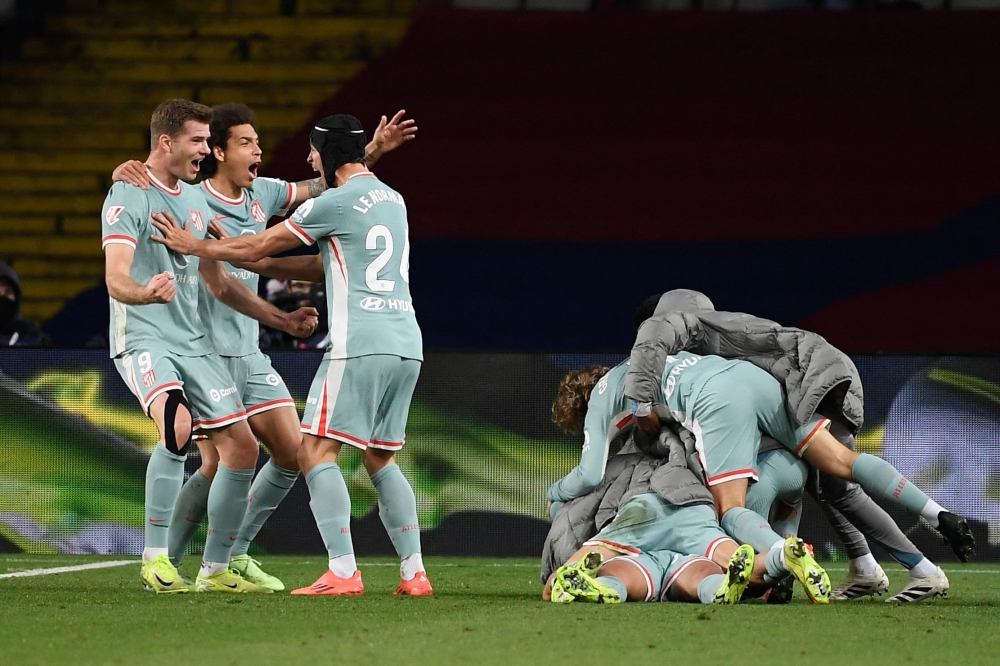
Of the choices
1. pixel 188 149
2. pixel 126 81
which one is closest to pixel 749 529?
pixel 188 149

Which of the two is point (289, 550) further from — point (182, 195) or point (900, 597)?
point (900, 597)

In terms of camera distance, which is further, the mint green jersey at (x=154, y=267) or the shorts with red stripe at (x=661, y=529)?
the mint green jersey at (x=154, y=267)

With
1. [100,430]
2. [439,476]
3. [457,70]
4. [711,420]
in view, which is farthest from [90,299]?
[711,420]

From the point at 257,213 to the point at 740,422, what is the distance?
86.2 inches

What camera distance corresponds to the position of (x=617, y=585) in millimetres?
5113

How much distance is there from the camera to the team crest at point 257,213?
616 centimetres

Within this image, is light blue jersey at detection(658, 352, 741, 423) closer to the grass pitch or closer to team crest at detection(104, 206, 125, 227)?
the grass pitch

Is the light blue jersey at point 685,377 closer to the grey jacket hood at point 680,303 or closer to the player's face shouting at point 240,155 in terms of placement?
the grey jacket hood at point 680,303

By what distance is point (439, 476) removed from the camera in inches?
311

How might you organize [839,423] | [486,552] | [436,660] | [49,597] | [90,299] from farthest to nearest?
[90,299]
[486,552]
[839,423]
[49,597]
[436,660]

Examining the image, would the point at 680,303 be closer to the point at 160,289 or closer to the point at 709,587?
the point at 709,587

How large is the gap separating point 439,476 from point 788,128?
6.69 m

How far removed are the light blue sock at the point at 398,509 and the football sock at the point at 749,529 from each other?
113 cm

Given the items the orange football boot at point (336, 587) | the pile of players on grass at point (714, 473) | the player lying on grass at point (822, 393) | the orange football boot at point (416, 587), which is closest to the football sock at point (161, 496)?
the orange football boot at point (336, 587)
